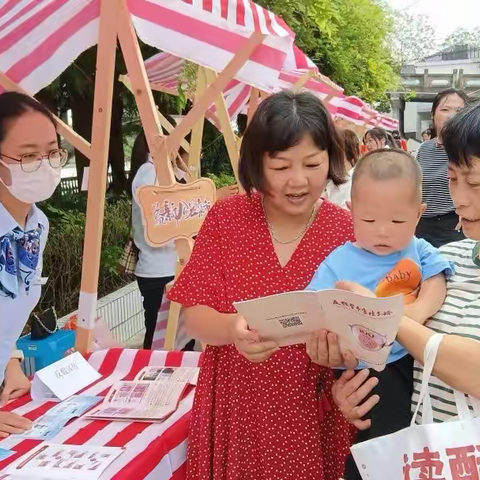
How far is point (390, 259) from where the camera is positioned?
4.77 ft

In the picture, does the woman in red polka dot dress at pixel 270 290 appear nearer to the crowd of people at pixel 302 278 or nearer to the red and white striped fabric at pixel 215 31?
the crowd of people at pixel 302 278

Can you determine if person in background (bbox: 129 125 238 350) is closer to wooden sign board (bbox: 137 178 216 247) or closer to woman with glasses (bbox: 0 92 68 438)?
wooden sign board (bbox: 137 178 216 247)

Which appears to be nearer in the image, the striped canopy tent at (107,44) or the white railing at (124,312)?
the striped canopy tent at (107,44)

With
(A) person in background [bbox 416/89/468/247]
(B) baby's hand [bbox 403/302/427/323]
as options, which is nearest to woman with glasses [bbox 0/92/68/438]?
(B) baby's hand [bbox 403/302/427/323]

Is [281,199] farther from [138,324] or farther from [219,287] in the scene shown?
[138,324]

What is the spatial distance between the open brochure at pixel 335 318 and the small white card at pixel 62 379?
108cm

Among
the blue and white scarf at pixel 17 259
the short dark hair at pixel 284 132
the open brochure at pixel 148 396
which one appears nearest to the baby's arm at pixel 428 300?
the short dark hair at pixel 284 132

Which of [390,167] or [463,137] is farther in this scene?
[390,167]

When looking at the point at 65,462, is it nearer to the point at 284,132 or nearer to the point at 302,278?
the point at 302,278

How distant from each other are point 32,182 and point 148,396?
853mm

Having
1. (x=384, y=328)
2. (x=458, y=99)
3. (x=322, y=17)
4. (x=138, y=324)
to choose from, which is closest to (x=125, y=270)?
(x=138, y=324)

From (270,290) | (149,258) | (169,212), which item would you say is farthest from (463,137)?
(149,258)

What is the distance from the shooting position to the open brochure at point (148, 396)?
1954mm

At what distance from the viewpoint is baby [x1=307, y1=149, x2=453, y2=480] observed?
4.56 feet
